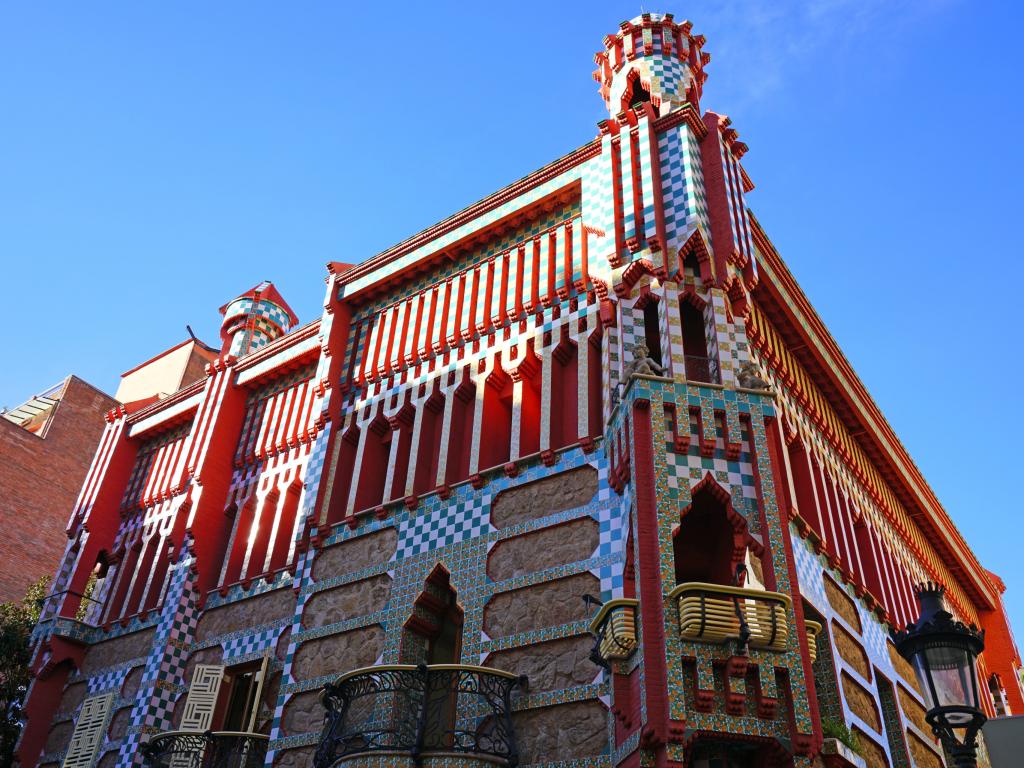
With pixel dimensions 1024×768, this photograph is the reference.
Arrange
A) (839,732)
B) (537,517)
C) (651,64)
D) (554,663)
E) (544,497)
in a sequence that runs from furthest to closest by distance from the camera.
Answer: (651,64), (544,497), (537,517), (554,663), (839,732)

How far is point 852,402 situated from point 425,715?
1025cm

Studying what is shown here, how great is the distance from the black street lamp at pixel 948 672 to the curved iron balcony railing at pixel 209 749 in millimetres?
8878

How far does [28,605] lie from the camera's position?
2023 centimetres

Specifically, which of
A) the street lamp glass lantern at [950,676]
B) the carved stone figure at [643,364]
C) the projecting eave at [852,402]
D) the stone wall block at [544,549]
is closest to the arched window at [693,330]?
the carved stone figure at [643,364]

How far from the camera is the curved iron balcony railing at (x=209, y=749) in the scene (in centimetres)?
1294

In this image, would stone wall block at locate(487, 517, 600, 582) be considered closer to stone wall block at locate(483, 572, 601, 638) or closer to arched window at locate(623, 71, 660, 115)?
stone wall block at locate(483, 572, 601, 638)

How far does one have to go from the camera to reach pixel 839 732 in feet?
35.2

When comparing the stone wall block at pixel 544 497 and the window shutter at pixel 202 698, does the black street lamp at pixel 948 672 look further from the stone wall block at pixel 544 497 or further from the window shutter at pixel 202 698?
the window shutter at pixel 202 698

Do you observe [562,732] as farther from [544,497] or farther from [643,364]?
[643,364]

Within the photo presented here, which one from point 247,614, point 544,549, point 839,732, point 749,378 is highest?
point 749,378

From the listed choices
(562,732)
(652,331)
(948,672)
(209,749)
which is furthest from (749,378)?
(209,749)

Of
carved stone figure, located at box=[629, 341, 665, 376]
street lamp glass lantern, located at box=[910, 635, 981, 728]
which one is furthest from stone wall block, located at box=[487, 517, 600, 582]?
street lamp glass lantern, located at box=[910, 635, 981, 728]

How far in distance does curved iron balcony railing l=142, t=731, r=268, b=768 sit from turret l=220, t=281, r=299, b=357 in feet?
29.5

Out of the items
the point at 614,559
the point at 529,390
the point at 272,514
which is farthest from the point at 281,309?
the point at 614,559
